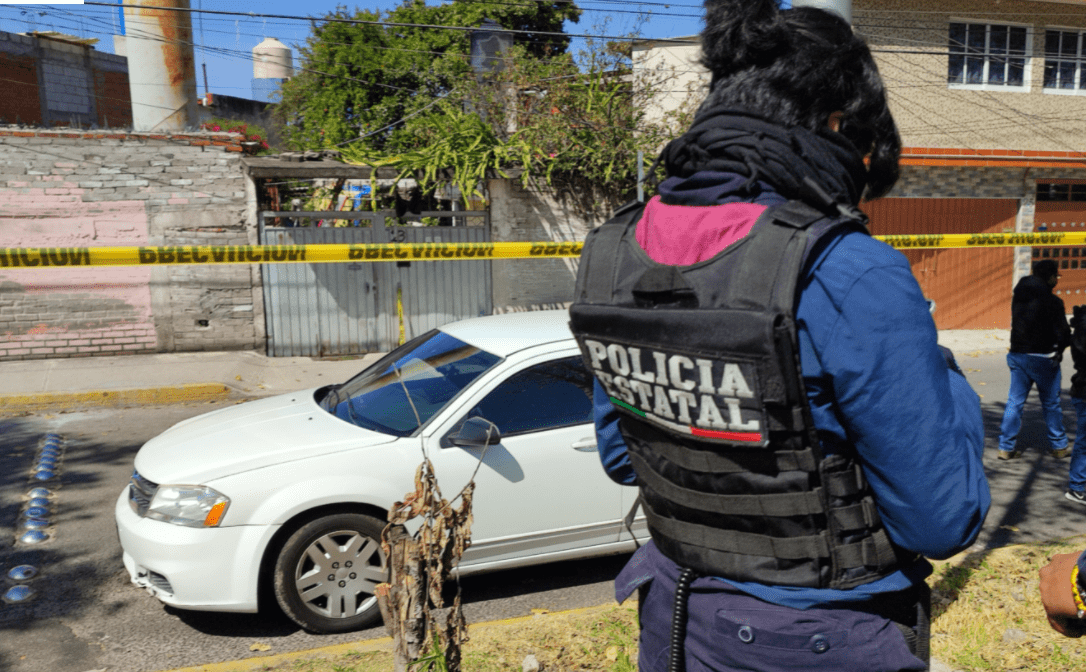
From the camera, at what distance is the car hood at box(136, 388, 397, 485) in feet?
13.7

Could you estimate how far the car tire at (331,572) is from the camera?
4109 mm

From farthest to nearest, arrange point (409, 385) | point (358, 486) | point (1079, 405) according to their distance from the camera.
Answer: point (1079, 405) → point (409, 385) → point (358, 486)

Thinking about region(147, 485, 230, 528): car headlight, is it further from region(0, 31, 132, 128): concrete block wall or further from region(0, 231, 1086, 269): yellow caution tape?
region(0, 31, 132, 128): concrete block wall

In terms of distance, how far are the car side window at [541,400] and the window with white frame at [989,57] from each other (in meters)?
13.4

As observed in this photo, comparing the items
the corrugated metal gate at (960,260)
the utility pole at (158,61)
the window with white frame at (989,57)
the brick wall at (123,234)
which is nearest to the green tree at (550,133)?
the brick wall at (123,234)

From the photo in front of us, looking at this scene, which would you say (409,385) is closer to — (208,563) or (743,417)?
(208,563)

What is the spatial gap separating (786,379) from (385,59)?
83.7ft

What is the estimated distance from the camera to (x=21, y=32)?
21734mm

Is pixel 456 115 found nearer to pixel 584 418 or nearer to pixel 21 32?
pixel 584 418

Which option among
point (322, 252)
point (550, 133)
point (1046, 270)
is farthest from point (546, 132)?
point (1046, 270)

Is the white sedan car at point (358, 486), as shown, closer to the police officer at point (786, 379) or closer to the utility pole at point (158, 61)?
the police officer at point (786, 379)

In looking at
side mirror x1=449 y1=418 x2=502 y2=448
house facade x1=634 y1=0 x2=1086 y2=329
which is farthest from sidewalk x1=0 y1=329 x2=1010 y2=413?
house facade x1=634 y1=0 x2=1086 y2=329

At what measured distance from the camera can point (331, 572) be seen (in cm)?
417

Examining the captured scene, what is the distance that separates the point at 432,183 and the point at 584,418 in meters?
7.93
